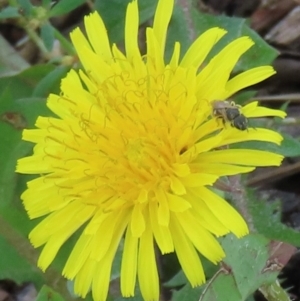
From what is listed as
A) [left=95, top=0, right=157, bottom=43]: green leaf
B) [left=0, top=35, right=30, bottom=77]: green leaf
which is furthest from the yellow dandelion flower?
[left=0, top=35, right=30, bottom=77]: green leaf

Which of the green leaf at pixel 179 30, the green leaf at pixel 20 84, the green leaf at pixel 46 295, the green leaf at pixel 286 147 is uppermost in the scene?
the green leaf at pixel 20 84

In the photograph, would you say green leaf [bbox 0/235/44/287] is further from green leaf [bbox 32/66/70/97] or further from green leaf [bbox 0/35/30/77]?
green leaf [bbox 0/35/30/77]

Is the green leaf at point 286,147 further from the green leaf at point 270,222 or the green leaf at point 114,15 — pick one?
the green leaf at point 114,15

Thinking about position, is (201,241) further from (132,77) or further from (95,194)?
(132,77)

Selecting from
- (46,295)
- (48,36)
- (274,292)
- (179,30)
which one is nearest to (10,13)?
(48,36)

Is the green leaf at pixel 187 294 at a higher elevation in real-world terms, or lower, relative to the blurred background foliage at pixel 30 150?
lower

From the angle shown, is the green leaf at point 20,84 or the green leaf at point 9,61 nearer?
the green leaf at point 20,84

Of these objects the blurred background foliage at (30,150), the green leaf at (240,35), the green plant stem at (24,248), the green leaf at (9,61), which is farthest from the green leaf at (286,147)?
the green leaf at (9,61)

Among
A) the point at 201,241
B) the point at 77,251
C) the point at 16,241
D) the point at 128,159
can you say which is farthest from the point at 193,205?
the point at 16,241
